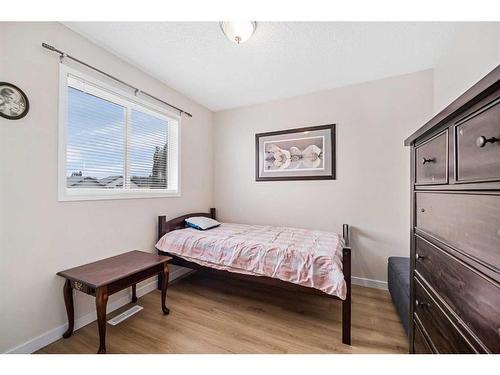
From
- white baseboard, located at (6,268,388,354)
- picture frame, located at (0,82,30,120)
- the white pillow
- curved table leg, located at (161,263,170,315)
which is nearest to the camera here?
picture frame, located at (0,82,30,120)

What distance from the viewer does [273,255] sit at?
1.89m

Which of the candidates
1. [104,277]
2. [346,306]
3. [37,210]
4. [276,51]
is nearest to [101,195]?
[37,210]

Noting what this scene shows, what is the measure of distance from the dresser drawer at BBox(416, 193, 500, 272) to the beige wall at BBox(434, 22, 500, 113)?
1287mm

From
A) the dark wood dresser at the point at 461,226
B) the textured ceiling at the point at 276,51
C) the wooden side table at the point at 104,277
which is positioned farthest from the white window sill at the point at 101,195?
the dark wood dresser at the point at 461,226

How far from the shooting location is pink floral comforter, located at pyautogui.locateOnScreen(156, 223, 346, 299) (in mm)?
1679

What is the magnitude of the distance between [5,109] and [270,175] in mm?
2640

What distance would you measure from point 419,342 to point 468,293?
578 millimetres

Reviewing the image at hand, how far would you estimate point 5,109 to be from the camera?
4.52 ft

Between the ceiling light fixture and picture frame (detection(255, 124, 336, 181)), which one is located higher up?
the ceiling light fixture

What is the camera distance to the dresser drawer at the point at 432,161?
32.4 inches

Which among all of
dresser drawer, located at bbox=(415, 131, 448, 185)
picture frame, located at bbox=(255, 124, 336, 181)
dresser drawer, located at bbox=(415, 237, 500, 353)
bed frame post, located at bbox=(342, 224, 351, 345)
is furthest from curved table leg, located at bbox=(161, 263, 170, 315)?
dresser drawer, located at bbox=(415, 131, 448, 185)

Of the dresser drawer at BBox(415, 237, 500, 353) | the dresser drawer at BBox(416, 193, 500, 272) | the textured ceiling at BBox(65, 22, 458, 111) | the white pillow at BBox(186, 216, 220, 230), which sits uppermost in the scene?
the textured ceiling at BBox(65, 22, 458, 111)

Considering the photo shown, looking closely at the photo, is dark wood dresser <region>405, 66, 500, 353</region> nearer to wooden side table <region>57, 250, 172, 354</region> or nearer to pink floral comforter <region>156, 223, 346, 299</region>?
pink floral comforter <region>156, 223, 346, 299</region>

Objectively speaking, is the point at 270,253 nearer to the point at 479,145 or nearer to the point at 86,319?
the point at 479,145
